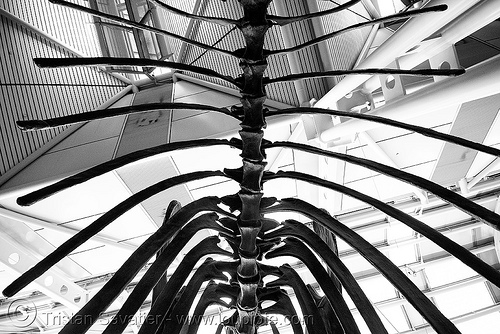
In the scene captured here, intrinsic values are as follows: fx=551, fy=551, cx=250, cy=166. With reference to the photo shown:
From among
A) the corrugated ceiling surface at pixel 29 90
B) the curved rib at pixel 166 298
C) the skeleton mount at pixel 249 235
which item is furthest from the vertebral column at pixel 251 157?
the corrugated ceiling surface at pixel 29 90

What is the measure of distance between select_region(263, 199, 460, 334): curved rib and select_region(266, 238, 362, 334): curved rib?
8.8 inches

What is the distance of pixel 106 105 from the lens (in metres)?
12.6

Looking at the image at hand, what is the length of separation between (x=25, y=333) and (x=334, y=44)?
13829mm

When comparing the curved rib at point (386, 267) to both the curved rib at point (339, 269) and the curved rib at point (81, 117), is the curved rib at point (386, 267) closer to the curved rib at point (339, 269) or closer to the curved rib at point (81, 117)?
the curved rib at point (339, 269)

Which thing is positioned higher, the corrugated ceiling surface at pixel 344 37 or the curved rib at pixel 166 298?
the corrugated ceiling surface at pixel 344 37

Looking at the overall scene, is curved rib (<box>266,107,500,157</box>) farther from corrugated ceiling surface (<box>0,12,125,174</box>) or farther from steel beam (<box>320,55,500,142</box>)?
corrugated ceiling surface (<box>0,12,125,174</box>)

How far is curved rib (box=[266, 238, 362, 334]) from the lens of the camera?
196 cm

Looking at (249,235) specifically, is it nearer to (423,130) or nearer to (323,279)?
(323,279)

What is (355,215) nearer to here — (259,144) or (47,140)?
(47,140)

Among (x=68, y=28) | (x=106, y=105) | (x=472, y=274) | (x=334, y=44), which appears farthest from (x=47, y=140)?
(x=472, y=274)

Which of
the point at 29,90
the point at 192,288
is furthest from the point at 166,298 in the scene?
the point at 29,90

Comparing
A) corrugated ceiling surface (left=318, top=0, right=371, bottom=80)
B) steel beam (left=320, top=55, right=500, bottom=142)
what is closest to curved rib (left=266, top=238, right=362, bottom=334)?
steel beam (left=320, top=55, right=500, bottom=142)

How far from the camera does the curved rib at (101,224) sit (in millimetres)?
1505

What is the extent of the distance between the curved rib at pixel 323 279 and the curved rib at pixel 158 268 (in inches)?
10.2
